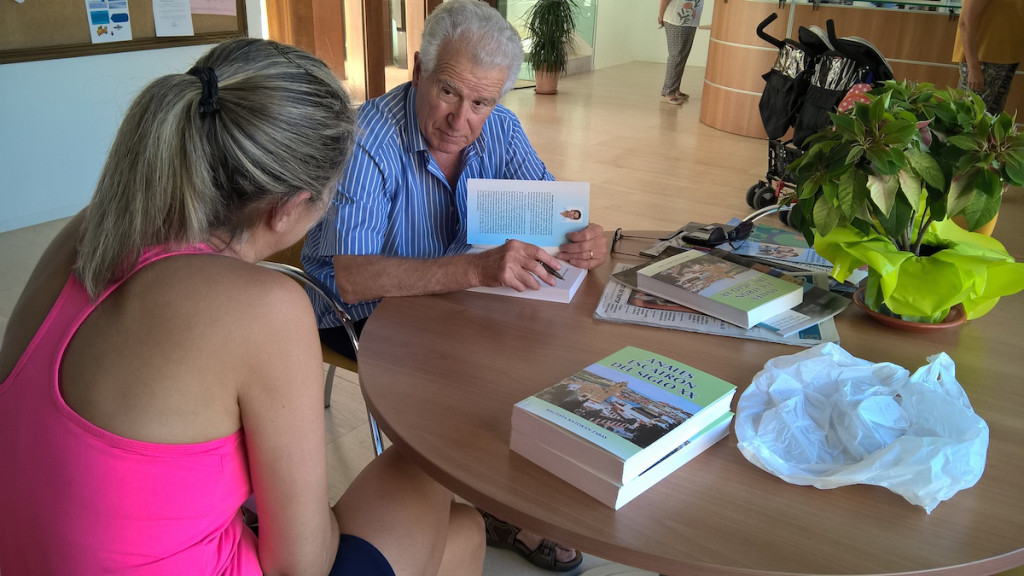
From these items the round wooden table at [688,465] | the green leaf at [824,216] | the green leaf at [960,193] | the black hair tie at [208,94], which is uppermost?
the black hair tie at [208,94]

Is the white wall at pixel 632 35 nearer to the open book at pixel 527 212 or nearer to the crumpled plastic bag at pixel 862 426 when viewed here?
the open book at pixel 527 212

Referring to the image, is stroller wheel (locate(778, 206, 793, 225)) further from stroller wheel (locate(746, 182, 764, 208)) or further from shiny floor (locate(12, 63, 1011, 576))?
stroller wheel (locate(746, 182, 764, 208))

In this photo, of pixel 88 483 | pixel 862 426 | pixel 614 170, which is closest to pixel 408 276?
pixel 88 483

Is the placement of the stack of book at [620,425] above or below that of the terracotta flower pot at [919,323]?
above

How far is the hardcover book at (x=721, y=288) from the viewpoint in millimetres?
1439

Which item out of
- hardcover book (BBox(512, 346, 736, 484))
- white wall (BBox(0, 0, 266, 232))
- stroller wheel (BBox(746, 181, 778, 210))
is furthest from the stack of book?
stroller wheel (BBox(746, 181, 778, 210))

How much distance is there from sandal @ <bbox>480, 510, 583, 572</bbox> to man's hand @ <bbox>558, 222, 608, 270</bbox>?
64 cm

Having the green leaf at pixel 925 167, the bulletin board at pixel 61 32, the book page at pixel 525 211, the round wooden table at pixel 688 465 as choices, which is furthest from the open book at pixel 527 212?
the bulletin board at pixel 61 32

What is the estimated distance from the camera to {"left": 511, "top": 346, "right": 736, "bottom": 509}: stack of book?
38.0 inches

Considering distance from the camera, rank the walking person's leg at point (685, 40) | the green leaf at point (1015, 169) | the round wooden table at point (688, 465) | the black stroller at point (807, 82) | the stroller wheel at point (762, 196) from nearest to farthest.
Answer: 1. the round wooden table at point (688, 465)
2. the green leaf at point (1015, 169)
3. the black stroller at point (807, 82)
4. the stroller wheel at point (762, 196)
5. the walking person's leg at point (685, 40)

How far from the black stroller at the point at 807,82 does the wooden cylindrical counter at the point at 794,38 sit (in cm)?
175

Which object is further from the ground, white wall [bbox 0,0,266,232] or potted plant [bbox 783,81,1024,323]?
potted plant [bbox 783,81,1024,323]

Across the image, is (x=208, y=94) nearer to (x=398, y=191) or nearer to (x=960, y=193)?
(x=398, y=191)

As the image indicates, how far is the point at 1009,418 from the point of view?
3.91ft
